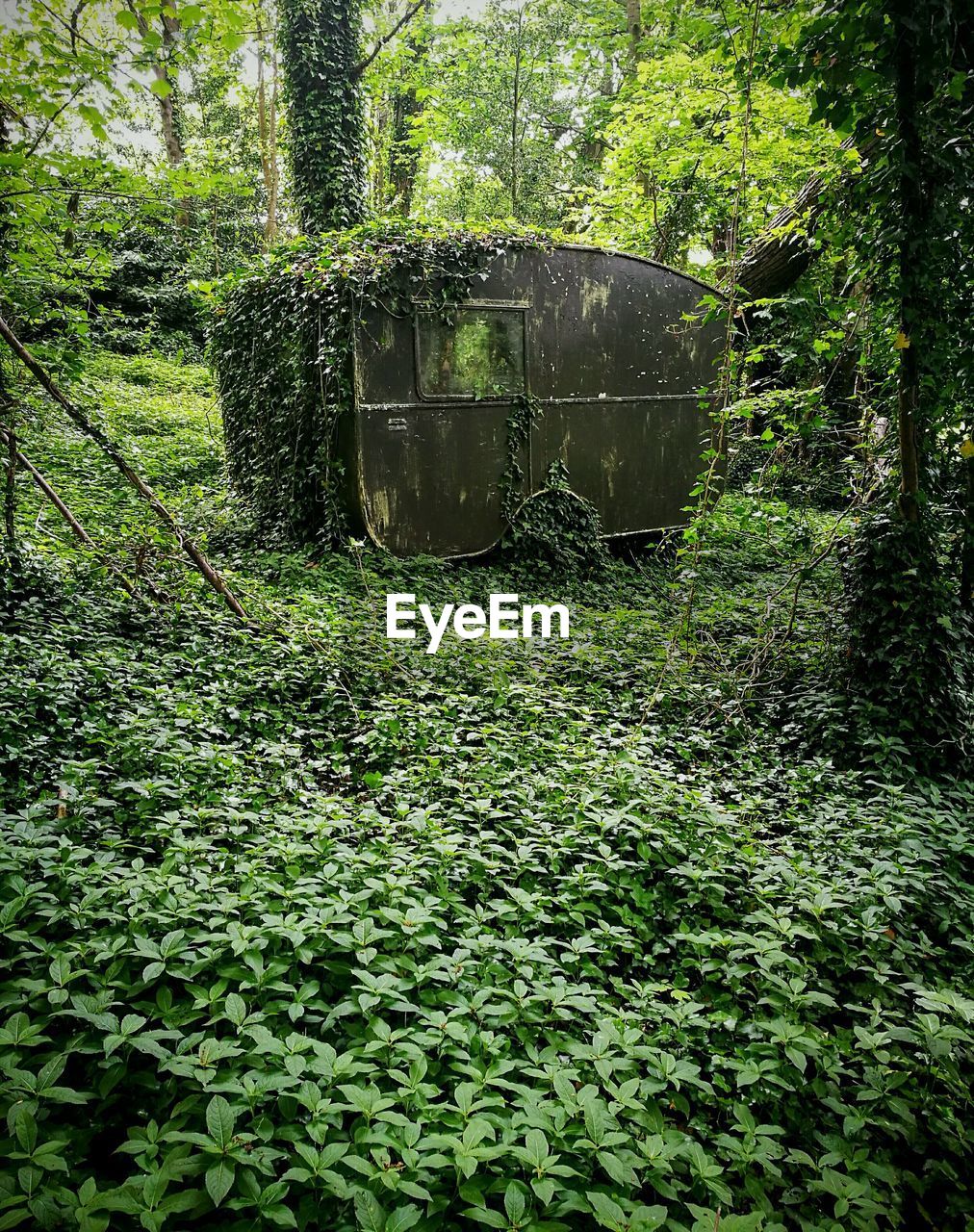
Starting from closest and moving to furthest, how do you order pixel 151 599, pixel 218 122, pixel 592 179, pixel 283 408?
pixel 151 599 → pixel 283 408 → pixel 592 179 → pixel 218 122

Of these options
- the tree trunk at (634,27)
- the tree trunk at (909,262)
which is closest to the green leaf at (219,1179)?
the tree trunk at (909,262)

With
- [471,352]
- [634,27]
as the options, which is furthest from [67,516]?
[634,27]

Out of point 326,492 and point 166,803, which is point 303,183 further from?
point 166,803

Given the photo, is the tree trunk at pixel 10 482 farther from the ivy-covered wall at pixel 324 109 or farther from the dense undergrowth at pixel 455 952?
the ivy-covered wall at pixel 324 109

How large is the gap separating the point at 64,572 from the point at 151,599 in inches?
30.7

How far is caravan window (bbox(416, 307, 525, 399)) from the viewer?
7734 millimetres

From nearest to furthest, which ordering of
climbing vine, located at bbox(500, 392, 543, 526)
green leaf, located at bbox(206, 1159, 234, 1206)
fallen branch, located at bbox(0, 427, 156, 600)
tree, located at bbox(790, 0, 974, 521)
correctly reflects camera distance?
green leaf, located at bbox(206, 1159, 234, 1206) < tree, located at bbox(790, 0, 974, 521) < fallen branch, located at bbox(0, 427, 156, 600) < climbing vine, located at bbox(500, 392, 543, 526)

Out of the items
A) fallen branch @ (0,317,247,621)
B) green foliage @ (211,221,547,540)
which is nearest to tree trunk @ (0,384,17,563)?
fallen branch @ (0,317,247,621)

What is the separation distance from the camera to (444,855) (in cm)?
298

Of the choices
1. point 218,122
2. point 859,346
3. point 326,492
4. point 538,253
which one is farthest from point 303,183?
point 218,122

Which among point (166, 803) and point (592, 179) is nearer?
point (166, 803)

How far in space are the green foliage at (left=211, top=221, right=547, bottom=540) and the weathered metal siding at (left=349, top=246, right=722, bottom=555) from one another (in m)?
0.24

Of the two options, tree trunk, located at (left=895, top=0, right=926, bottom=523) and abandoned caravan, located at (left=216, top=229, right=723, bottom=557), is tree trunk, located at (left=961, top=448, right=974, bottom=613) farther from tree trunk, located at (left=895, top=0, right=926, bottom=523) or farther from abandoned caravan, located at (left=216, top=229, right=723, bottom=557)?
abandoned caravan, located at (left=216, top=229, right=723, bottom=557)

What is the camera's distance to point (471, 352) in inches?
315
